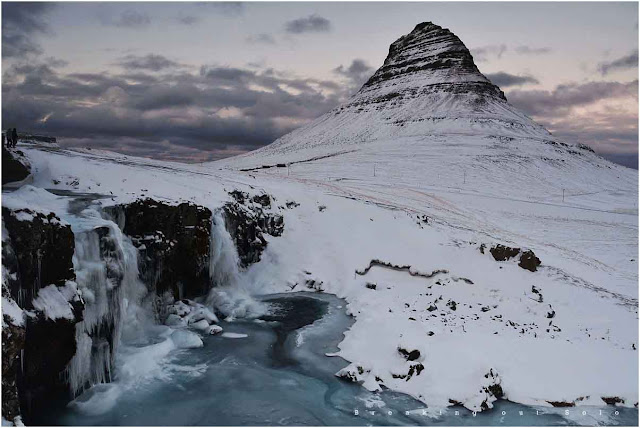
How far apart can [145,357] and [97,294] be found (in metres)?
2.48

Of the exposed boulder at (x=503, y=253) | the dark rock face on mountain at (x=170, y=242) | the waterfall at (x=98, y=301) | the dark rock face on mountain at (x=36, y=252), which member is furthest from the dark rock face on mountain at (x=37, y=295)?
the exposed boulder at (x=503, y=253)

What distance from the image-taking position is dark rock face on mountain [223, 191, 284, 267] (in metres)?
24.2

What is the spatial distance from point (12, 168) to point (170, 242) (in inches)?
260

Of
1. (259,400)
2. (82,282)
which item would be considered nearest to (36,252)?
(82,282)

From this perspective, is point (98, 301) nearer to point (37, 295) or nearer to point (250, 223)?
point (37, 295)

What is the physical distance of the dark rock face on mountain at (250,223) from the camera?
24203mm

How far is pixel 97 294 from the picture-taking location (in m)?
14.0

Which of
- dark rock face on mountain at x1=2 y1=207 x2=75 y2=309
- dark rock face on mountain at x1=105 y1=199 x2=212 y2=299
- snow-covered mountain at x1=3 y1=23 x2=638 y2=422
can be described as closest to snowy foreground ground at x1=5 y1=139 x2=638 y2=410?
snow-covered mountain at x1=3 y1=23 x2=638 y2=422

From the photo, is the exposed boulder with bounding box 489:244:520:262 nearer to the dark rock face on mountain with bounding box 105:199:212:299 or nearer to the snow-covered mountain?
the snow-covered mountain

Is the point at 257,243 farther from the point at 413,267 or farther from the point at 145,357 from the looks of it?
the point at 145,357

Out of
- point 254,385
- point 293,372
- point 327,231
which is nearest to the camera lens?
point 254,385

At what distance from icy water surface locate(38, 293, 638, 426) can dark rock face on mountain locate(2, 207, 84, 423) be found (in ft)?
2.90

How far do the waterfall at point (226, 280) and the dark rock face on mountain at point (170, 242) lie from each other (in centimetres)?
59

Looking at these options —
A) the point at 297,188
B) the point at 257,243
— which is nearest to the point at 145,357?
the point at 257,243
